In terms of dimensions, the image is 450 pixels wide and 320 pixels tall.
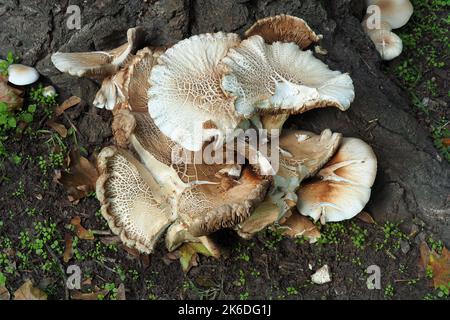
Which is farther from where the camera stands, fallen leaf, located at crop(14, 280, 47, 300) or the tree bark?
the tree bark

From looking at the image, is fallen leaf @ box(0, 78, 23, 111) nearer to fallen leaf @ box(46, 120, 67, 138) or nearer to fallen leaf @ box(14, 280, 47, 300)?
fallen leaf @ box(46, 120, 67, 138)

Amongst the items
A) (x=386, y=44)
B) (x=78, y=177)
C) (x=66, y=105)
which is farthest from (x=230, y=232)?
(x=386, y=44)

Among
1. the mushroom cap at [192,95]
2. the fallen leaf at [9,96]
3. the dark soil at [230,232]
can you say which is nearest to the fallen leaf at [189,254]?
the dark soil at [230,232]

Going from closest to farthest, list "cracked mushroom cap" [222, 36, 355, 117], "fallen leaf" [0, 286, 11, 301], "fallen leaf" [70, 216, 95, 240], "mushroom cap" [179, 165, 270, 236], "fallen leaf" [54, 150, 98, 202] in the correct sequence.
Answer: "mushroom cap" [179, 165, 270, 236]
"cracked mushroom cap" [222, 36, 355, 117]
"fallen leaf" [0, 286, 11, 301]
"fallen leaf" [70, 216, 95, 240]
"fallen leaf" [54, 150, 98, 202]

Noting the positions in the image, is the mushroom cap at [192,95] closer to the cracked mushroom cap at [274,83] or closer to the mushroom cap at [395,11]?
the cracked mushroom cap at [274,83]

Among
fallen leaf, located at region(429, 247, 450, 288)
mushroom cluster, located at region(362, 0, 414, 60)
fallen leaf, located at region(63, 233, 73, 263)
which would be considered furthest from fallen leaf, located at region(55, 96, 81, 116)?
fallen leaf, located at region(429, 247, 450, 288)

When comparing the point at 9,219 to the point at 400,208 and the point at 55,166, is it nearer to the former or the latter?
the point at 55,166

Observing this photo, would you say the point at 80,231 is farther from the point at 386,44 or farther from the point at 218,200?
the point at 386,44
